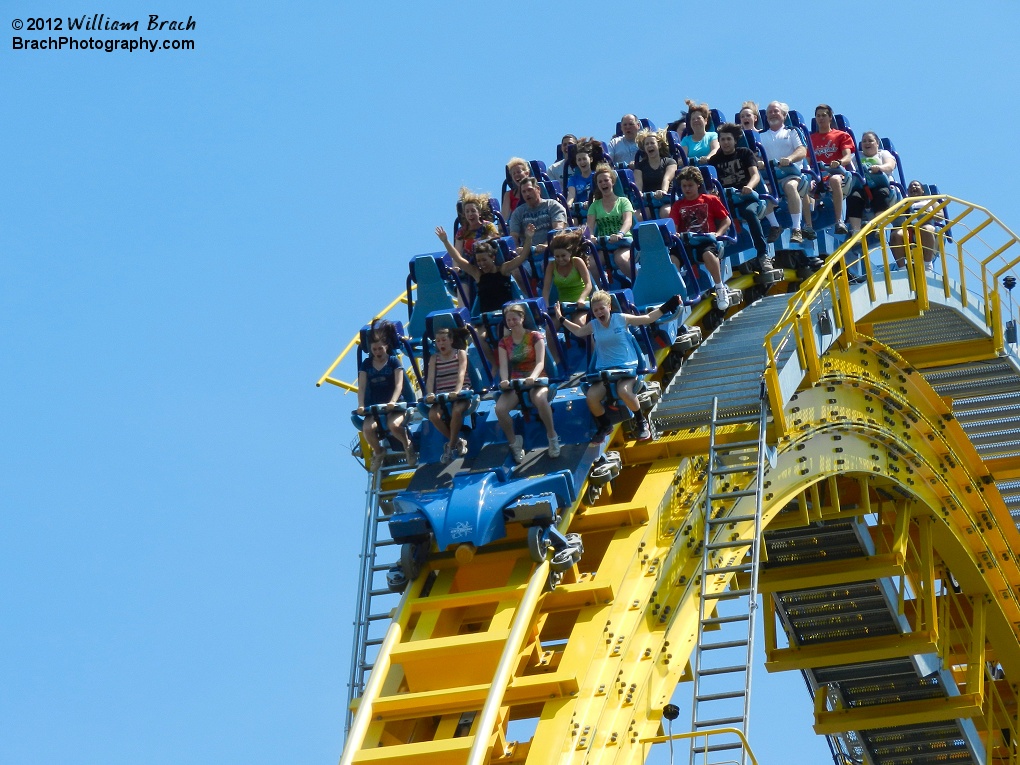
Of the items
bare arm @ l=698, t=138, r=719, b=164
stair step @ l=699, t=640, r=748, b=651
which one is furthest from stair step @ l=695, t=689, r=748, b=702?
bare arm @ l=698, t=138, r=719, b=164

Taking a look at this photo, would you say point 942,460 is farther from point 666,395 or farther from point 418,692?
point 418,692

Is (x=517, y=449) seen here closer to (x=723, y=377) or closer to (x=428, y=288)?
(x=723, y=377)

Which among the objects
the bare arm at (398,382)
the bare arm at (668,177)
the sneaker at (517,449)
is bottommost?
the sneaker at (517,449)

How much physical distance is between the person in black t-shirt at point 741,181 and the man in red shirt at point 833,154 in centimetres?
145

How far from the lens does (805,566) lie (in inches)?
820

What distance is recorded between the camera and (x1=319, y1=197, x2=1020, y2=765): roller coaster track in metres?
13.3

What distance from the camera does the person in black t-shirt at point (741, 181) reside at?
1862cm

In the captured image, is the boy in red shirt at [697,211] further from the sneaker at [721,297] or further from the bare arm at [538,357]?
the bare arm at [538,357]

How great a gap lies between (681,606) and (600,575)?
686 mm

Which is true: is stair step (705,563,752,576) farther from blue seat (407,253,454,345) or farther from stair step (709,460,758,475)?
blue seat (407,253,454,345)

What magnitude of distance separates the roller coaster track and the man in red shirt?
0.92 m

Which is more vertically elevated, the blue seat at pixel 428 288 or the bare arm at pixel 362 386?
the blue seat at pixel 428 288

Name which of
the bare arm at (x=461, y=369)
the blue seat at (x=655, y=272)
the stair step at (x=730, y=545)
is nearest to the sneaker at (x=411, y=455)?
the bare arm at (x=461, y=369)

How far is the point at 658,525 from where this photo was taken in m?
14.7
